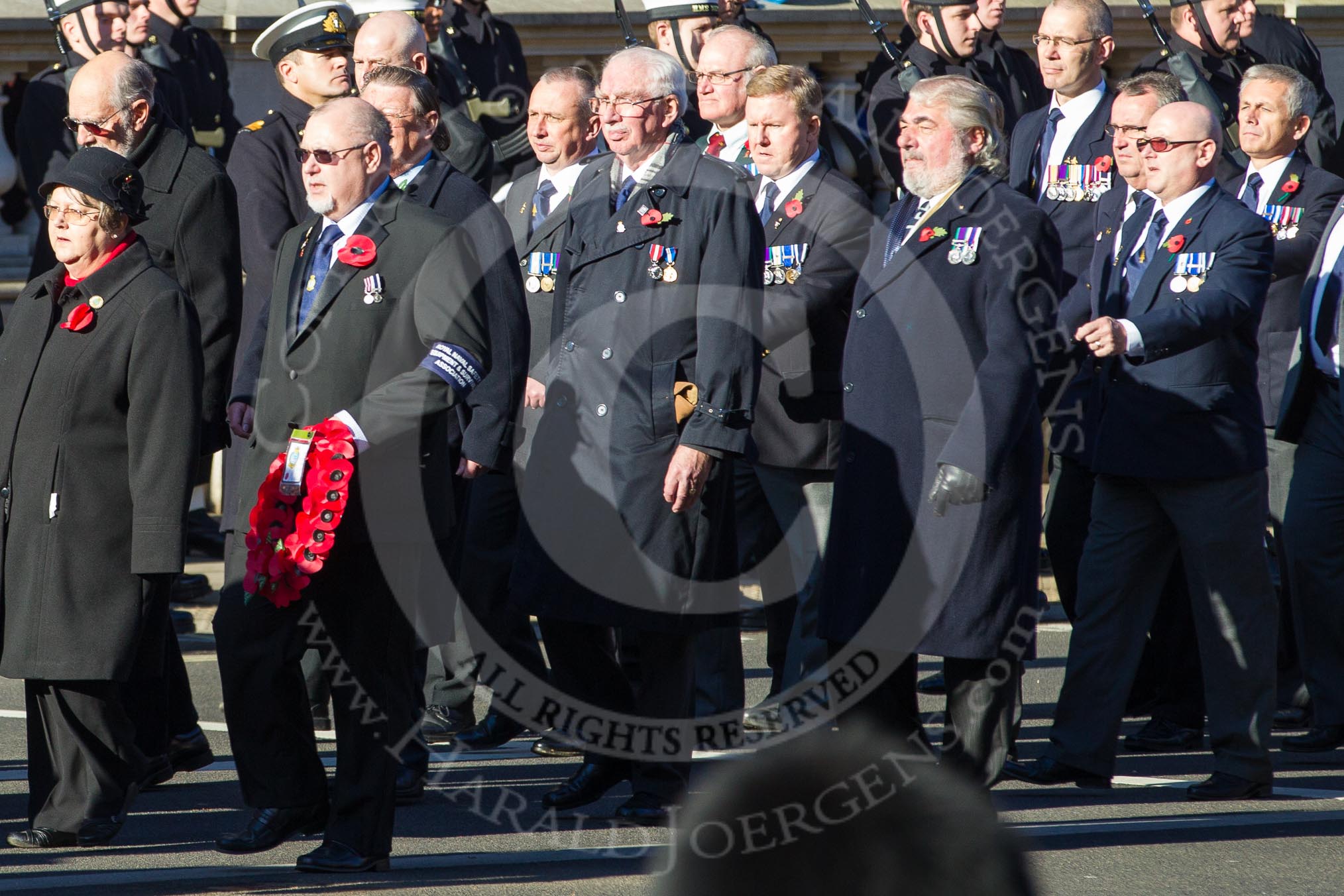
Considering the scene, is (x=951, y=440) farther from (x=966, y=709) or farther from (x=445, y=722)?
(x=445, y=722)

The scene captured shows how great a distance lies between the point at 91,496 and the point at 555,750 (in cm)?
193

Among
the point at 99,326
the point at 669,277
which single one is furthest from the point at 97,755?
the point at 669,277

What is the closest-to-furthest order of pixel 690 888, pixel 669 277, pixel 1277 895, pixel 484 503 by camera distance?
pixel 690 888 < pixel 1277 895 < pixel 669 277 < pixel 484 503

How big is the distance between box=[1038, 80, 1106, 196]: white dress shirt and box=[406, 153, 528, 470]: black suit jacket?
2502 millimetres

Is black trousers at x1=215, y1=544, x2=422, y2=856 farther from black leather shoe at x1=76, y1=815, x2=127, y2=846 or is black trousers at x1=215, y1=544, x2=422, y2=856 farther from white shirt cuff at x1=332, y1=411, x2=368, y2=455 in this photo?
black leather shoe at x1=76, y1=815, x2=127, y2=846

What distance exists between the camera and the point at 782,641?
694cm

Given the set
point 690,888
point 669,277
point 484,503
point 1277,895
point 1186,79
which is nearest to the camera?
point 690,888

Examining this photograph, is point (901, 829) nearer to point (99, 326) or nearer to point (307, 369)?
point (307, 369)

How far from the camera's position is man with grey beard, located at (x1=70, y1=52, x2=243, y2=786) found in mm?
6305

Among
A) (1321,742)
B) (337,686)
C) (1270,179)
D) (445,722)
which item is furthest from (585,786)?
(1270,179)

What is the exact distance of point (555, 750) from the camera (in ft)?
21.5

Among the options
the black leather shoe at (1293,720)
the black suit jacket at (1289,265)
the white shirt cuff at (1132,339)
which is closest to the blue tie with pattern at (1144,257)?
the white shirt cuff at (1132,339)

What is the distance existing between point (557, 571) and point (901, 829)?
162 inches

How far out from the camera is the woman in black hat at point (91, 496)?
17.1ft
